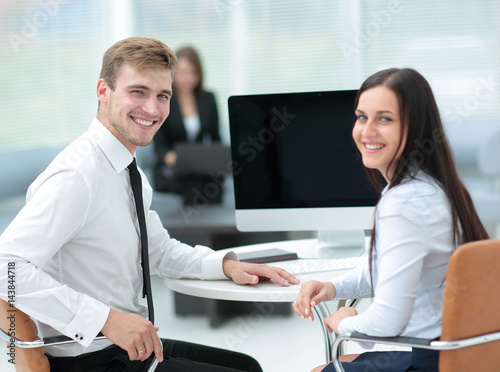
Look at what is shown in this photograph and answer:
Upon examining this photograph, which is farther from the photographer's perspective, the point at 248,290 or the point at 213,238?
the point at 213,238

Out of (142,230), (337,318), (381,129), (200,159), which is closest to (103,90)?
(142,230)

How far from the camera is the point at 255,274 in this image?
78.4 inches

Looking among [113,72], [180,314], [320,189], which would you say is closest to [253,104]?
[320,189]

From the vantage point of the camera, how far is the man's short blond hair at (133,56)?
6.02ft

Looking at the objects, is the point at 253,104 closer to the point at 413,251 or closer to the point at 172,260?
the point at 172,260

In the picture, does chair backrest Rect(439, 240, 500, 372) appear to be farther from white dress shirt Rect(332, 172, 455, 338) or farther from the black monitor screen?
the black monitor screen

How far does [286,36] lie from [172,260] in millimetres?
4074

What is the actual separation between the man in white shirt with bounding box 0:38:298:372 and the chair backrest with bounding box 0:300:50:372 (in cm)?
3

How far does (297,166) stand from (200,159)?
2.05 metres

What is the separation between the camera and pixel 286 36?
579 cm

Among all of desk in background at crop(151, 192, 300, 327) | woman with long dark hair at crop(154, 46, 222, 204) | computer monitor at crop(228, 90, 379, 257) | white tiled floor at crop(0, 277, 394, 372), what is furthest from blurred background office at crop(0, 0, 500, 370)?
computer monitor at crop(228, 90, 379, 257)

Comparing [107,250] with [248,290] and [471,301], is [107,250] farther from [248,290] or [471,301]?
[471,301]

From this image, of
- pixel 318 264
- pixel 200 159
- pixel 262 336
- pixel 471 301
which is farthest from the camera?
pixel 200 159

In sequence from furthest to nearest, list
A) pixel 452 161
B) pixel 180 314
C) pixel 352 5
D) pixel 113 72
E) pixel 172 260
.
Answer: pixel 352 5 < pixel 180 314 < pixel 172 260 < pixel 113 72 < pixel 452 161
